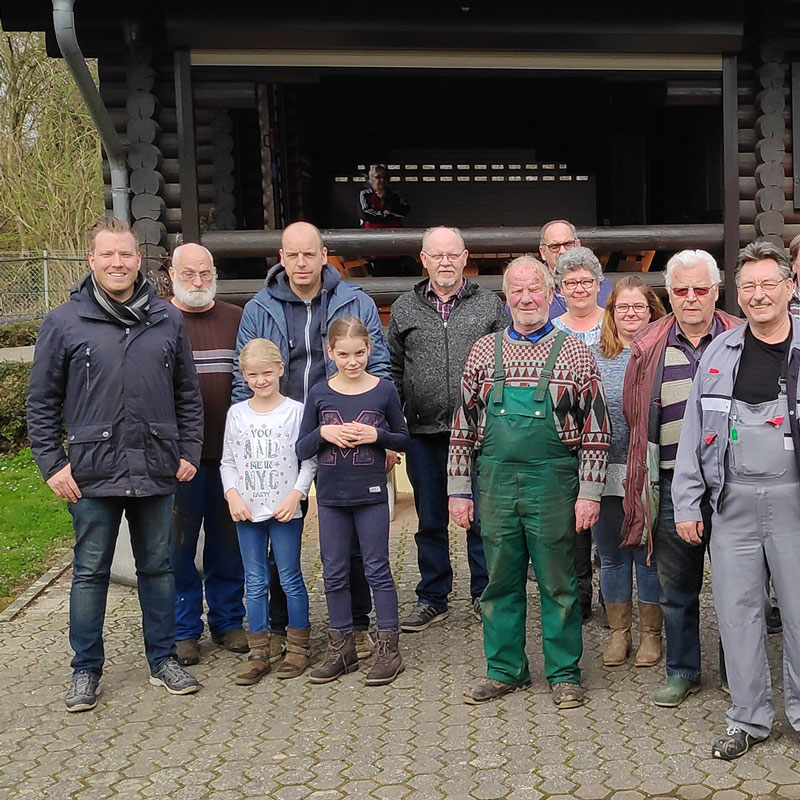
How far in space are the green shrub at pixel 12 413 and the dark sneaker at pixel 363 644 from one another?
6458 millimetres

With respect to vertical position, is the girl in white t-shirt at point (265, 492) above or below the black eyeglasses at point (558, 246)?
below

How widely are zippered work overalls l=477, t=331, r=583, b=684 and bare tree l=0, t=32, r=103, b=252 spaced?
61.7 feet

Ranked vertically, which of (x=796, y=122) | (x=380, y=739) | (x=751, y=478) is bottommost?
(x=380, y=739)

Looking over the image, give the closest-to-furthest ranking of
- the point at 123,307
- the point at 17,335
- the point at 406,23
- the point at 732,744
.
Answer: the point at 732,744
the point at 123,307
the point at 406,23
the point at 17,335

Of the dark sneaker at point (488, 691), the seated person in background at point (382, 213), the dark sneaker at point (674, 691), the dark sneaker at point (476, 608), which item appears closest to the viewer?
the dark sneaker at point (674, 691)

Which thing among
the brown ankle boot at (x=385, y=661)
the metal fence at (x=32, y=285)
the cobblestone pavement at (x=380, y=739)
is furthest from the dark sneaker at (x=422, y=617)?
the metal fence at (x=32, y=285)

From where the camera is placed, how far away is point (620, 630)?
4.62m

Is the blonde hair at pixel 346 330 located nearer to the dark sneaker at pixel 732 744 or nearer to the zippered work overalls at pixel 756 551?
the zippered work overalls at pixel 756 551

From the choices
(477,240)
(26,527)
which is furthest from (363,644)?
(477,240)

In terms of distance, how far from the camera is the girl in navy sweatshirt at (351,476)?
14.4 ft

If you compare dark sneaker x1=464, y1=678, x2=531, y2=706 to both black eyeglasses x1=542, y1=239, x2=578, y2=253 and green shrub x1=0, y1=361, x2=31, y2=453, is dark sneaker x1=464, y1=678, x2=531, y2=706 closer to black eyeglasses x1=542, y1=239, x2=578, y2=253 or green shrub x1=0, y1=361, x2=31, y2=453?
black eyeglasses x1=542, y1=239, x2=578, y2=253

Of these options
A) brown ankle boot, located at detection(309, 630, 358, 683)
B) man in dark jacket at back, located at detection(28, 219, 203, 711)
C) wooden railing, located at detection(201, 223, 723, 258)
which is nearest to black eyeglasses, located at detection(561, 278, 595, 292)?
man in dark jacket at back, located at detection(28, 219, 203, 711)

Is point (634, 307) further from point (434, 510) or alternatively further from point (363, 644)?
point (363, 644)

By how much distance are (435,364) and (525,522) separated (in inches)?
43.2
